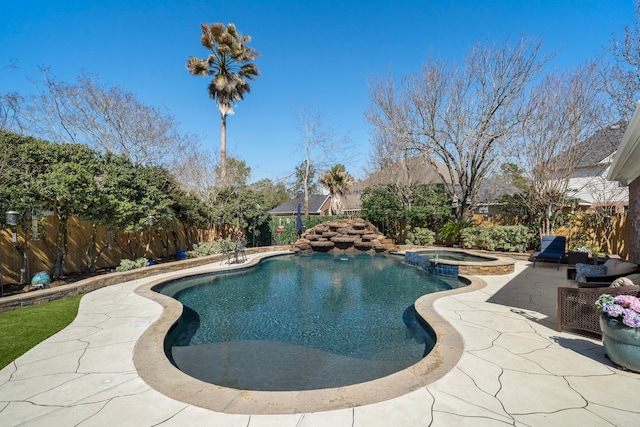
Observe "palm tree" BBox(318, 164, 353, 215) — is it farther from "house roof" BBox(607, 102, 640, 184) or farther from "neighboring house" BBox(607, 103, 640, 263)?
"house roof" BBox(607, 102, 640, 184)

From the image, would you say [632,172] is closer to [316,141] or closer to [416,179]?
[416,179]

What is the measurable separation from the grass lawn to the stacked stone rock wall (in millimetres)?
11356

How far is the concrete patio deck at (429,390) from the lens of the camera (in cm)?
263

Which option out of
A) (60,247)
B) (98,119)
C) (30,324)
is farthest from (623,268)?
(98,119)

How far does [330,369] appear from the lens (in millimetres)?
4270

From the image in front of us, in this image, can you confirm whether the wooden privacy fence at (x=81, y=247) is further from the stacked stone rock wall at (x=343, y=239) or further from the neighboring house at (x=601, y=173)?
the neighboring house at (x=601, y=173)

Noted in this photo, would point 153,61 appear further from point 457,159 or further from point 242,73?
point 457,159

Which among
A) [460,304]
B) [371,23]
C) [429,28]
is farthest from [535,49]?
[460,304]

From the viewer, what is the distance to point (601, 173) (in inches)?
680

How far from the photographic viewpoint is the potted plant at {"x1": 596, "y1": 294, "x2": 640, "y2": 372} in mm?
3266

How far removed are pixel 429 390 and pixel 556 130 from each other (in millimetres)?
14771

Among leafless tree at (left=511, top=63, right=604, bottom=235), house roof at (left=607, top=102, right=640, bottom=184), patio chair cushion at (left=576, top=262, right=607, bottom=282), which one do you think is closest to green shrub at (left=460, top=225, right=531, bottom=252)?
leafless tree at (left=511, top=63, right=604, bottom=235)

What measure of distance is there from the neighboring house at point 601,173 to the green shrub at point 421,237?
258 inches

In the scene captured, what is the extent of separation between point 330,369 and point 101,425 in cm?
258
